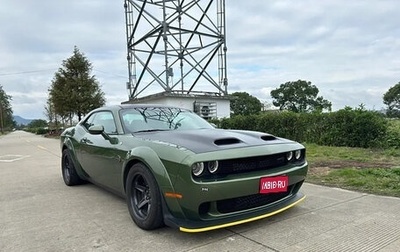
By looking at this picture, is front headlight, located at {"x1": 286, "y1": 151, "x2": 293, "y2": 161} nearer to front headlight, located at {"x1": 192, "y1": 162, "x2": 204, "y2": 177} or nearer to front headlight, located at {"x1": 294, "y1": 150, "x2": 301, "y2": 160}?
front headlight, located at {"x1": 294, "y1": 150, "x2": 301, "y2": 160}

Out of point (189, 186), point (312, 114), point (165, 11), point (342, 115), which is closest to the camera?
point (189, 186)

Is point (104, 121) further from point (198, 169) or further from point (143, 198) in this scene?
point (198, 169)

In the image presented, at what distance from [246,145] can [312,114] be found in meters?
7.50

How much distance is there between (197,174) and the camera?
2883 millimetres

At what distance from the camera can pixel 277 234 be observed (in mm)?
3109

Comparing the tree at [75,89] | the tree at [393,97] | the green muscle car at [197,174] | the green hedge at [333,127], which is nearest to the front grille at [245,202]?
the green muscle car at [197,174]

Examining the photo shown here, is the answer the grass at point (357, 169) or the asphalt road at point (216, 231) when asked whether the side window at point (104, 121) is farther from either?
the grass at point (357, 169)

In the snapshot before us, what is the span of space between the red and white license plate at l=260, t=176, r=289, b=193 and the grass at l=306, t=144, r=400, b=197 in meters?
2.00

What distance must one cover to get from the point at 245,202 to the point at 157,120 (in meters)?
1.71

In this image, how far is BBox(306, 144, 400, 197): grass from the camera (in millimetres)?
4887

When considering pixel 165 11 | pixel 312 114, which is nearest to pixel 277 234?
pixel 312 114

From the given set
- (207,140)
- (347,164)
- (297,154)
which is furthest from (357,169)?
(207,140)

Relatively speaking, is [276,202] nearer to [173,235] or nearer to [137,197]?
[173,235]

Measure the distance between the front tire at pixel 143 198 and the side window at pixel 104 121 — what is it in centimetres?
92
